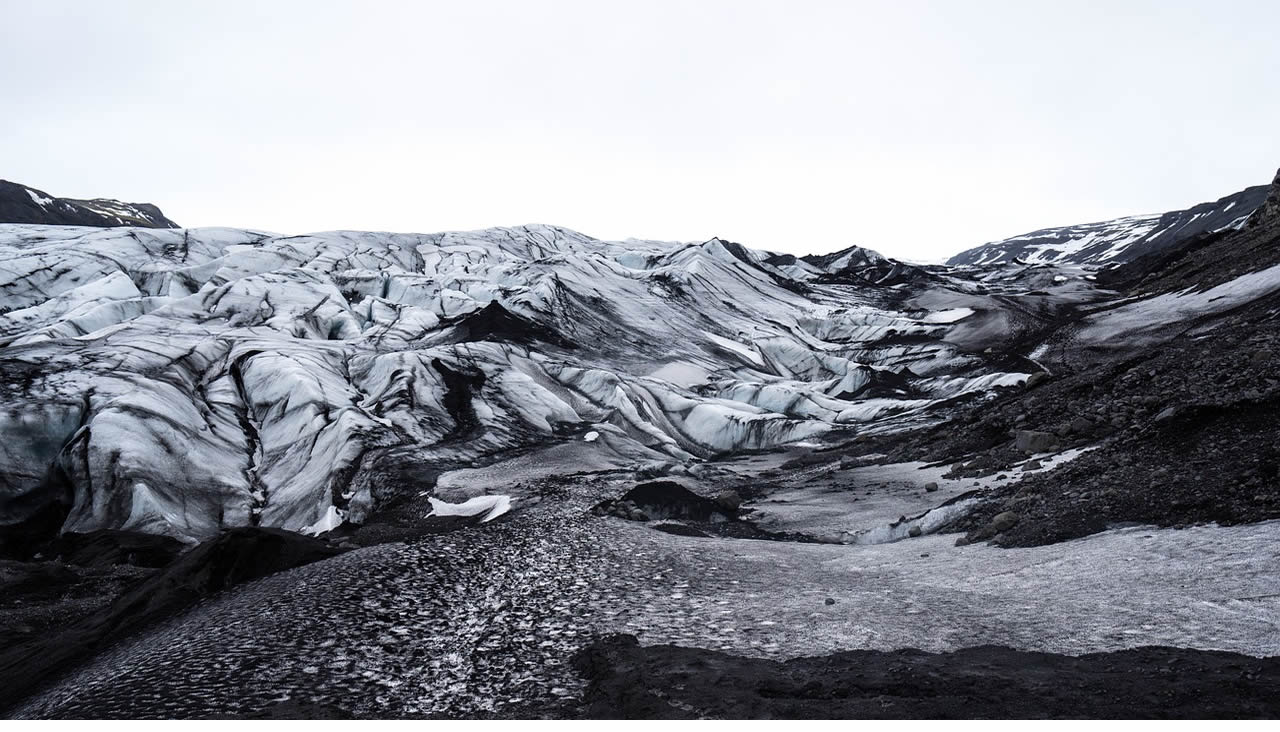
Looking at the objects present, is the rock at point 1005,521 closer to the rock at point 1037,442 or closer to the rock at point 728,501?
the rock at point 1037,442

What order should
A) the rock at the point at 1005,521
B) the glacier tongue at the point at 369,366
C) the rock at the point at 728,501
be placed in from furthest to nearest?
the glacier tongue at the point at 369,366 < the rock at the point at 728,501 < the rock at the point at 1005,521

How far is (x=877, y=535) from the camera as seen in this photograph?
15500 mm

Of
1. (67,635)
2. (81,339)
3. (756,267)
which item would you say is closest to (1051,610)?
(67,635)

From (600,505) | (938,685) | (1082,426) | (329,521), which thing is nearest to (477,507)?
(600,505)

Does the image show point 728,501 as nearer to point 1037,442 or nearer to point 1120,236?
point 1037,442

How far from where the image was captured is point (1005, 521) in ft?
42.7

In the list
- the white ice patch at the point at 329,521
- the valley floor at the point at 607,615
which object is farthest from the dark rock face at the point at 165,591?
the white ice patch at the point at 329,521

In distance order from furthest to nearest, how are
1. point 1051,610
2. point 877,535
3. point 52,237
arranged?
point 52,237 → point 877,535 → point 1051,610

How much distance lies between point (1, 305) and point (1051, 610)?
174ft

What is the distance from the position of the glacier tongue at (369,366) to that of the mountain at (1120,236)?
65735 mm

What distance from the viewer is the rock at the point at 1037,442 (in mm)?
17484

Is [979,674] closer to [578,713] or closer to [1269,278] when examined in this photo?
[578,713]

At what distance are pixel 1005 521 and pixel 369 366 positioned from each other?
27575mm

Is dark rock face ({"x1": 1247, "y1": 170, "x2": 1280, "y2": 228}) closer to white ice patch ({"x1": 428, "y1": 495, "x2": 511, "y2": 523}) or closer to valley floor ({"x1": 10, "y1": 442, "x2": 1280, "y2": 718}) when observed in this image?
valley floor ({"x1": 10, "y1": 442, "x2": 1280, "y2": 718})
